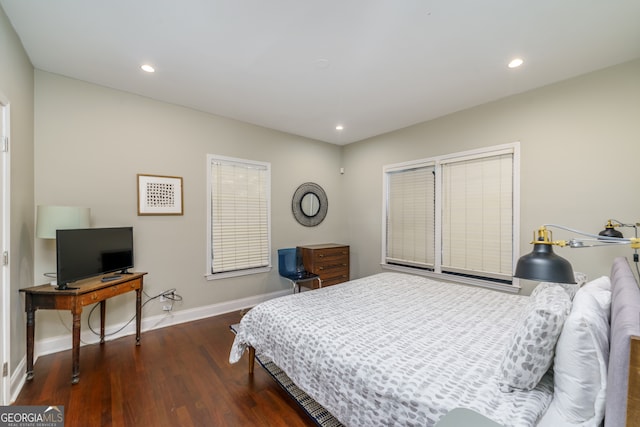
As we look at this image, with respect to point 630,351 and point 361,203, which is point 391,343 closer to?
point 630,351

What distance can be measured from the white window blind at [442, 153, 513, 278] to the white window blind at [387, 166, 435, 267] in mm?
223

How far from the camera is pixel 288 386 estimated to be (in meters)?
2.04

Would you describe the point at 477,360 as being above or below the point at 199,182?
below

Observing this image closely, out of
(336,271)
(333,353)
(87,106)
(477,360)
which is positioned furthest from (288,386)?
(87,106)

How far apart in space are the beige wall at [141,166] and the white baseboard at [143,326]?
0.08 metres

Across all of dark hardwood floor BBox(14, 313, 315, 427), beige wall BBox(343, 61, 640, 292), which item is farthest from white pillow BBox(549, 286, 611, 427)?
beige wall BBox(343, 61, 640, 292)

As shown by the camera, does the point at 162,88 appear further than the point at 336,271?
No

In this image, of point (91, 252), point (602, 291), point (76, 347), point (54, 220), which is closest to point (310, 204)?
point (91, 252)

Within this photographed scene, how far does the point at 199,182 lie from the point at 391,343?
3032mm

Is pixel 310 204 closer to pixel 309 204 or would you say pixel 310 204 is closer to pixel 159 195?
pixel 309 204

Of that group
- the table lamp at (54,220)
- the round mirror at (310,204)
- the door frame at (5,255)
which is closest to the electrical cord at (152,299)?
the table lamp at (54,220)

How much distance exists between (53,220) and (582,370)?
11.7ft

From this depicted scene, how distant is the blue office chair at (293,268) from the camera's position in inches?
155

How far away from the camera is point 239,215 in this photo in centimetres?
381
